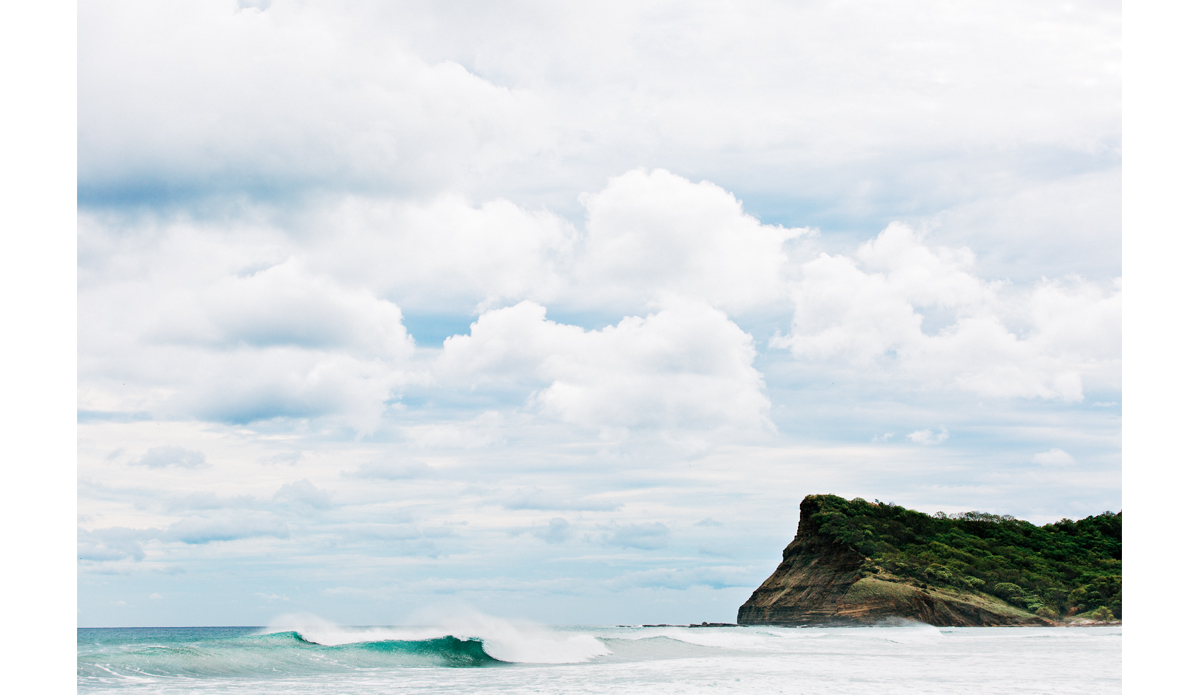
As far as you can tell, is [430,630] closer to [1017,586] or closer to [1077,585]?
[1017,586]

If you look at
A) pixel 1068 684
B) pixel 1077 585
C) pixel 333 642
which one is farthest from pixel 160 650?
pixel 1077 585

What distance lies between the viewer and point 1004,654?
2617 centimetres

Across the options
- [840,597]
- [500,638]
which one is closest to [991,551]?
[840,597]

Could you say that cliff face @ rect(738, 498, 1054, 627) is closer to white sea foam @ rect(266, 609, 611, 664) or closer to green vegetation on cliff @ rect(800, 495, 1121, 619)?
green vegetation on cliff @ rect(800, 495, 1121, 619)

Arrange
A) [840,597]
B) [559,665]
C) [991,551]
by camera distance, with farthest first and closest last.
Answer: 1. [991,551]
2. [840,597]
3. [559,665]

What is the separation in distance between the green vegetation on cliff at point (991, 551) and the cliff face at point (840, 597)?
1148 mm

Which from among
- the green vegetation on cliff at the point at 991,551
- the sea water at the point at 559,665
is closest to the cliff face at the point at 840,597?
the green vegetation on cliff at the point at 991,551

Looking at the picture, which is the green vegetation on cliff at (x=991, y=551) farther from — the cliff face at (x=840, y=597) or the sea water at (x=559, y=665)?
the sea water at (x=559, y=665)

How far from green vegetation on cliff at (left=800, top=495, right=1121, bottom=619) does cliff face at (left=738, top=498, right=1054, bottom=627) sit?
1.15 meters

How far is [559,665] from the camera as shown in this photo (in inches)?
1017

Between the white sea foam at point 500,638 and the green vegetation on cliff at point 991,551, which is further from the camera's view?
the green vegetation on cliff at point 991,551

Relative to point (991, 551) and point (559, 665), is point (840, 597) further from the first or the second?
point (559, 665)

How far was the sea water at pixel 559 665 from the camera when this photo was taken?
1841cm

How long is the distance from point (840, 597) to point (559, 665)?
44.2 meters
